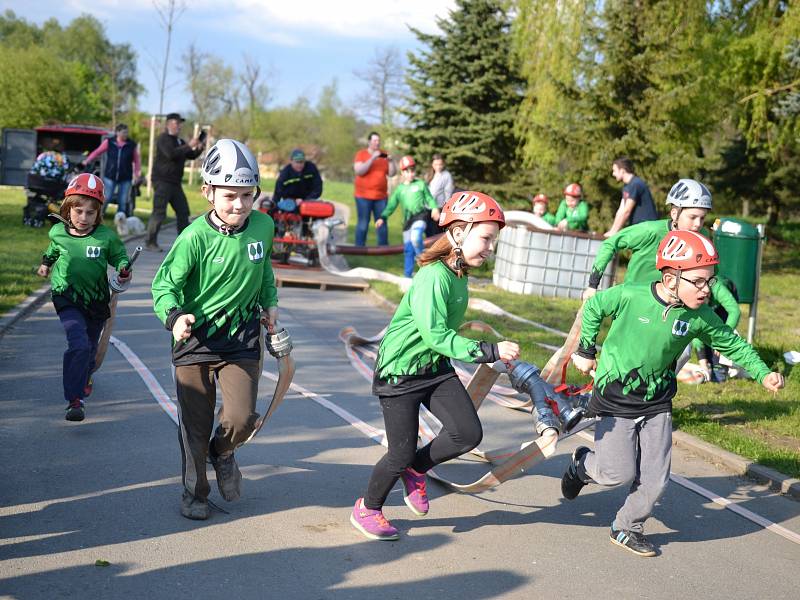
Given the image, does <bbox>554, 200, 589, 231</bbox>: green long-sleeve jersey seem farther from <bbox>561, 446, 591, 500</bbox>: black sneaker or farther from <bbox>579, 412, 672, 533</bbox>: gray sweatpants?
<bbox>579, 412, 672, 533</bbox>: gray sweatpants

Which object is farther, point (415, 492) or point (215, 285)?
point (415, 492)

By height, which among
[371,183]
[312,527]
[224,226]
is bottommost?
[312,527]

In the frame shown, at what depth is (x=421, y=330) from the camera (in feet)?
16.2

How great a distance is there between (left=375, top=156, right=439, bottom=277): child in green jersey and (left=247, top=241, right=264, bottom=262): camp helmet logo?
10.6 metres

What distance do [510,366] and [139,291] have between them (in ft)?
31.6

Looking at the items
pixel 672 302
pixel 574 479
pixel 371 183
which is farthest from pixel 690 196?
pixel 371 183

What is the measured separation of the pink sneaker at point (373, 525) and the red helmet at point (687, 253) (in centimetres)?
209

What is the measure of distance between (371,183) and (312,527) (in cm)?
1485

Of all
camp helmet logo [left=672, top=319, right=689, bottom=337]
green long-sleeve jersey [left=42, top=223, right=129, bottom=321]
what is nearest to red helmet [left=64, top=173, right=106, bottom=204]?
green long-sleeve jersey [left=42, top=223, right=129, bottom=321]

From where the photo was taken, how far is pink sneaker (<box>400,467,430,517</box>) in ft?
17.9

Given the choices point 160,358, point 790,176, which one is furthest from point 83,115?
point 160,358

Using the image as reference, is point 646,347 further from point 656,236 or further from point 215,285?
point 656,236

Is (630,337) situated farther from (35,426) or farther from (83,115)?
(83,115)

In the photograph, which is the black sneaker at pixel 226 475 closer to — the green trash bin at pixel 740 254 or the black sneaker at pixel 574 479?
the black sneaker at pixel 574 479
